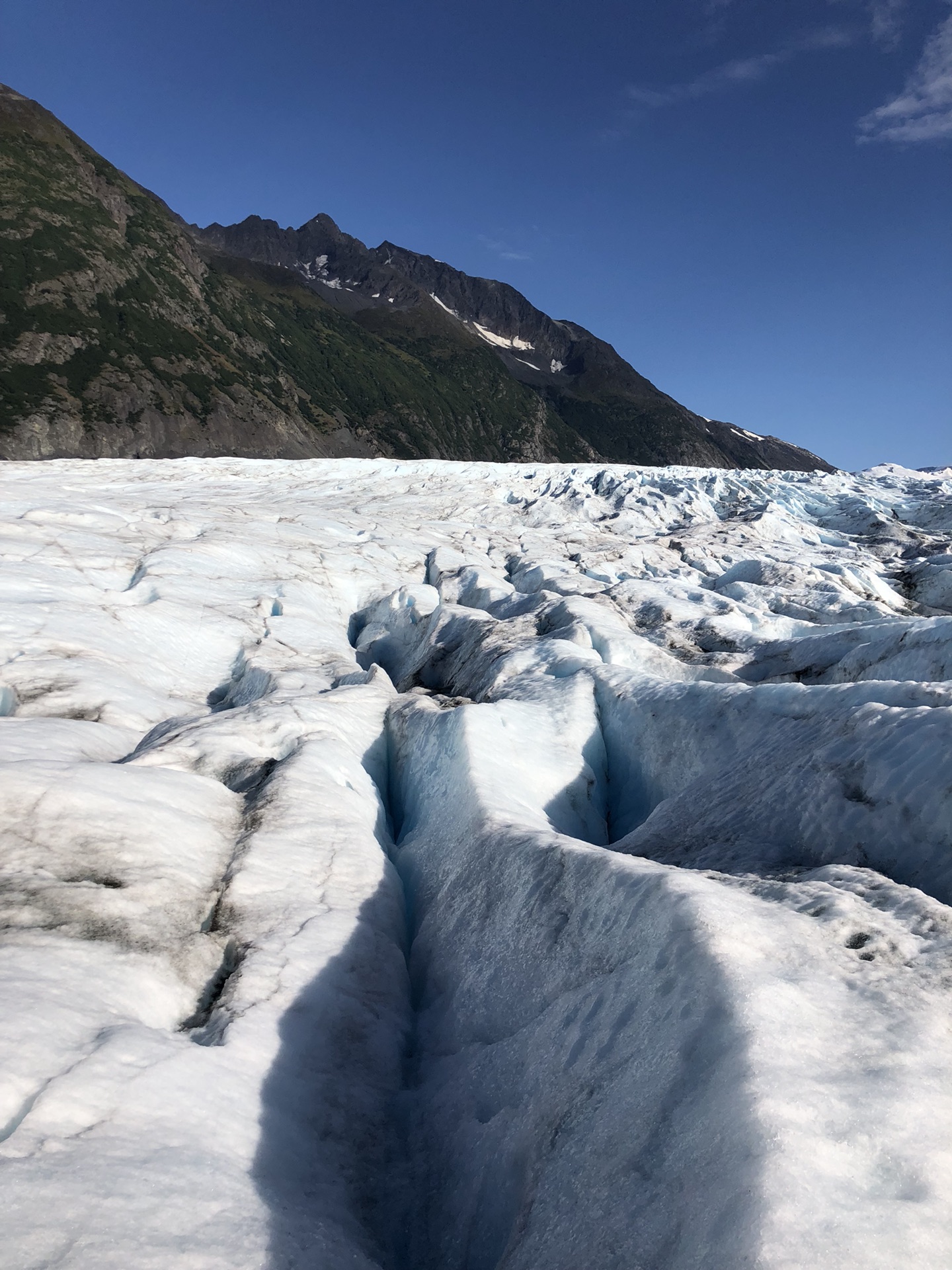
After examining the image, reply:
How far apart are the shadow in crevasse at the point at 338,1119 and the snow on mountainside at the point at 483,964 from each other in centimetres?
2

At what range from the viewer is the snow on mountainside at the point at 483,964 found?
9.91ft

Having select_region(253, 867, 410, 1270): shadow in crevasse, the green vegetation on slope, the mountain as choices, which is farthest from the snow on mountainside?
the green vegetation on slope

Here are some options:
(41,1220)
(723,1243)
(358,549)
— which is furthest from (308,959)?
(358,549)

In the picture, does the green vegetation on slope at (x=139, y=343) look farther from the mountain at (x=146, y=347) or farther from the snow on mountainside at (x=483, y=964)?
the snow on mountainside at (x=483, y=964)

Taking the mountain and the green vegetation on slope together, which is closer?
the mountain

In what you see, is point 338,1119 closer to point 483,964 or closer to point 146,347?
point 483,964

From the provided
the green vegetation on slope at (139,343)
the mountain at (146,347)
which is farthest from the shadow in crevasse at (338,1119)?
the green vegetation on slope at (139,343)

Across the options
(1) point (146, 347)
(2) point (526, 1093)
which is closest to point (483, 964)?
(2) point (526, 1093)

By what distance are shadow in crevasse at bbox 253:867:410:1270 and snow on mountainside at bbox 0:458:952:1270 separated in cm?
2

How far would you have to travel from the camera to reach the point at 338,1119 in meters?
4.63

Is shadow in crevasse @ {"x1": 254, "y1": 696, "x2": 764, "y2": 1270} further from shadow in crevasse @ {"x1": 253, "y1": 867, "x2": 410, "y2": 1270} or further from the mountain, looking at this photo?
the mountain

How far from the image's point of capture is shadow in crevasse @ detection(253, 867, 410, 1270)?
3.71 m

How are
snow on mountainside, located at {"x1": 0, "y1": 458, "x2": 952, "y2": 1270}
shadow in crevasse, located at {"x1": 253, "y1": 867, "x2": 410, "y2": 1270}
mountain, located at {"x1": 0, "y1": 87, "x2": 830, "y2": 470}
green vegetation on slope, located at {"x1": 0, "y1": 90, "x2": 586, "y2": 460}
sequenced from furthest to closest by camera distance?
green vegetation on slope, located at {"x1": 0, "y1": 90, "x2": 586, "y2": 460} → mountain, located at {"x1": 0, "y1": 87, "x2": 830, "y2": 470} → shadow in crevasse, located at {"x1": 253, "y1": 867, "x2": 410, "y2": 1270} → snow on mountainside, located at {"x1": 0, "y1": 458, "x2": 952, "y2": 1270}

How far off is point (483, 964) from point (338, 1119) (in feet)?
5.17
